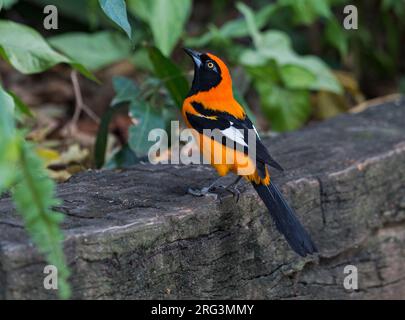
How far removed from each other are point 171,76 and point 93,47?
1.61 metres

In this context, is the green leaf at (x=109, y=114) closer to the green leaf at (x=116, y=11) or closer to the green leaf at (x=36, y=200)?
the green leaf at (x=116, y=11)

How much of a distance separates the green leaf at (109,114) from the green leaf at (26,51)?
554 mm

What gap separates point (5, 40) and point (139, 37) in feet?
7.30

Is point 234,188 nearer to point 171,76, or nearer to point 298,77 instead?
point 171,76

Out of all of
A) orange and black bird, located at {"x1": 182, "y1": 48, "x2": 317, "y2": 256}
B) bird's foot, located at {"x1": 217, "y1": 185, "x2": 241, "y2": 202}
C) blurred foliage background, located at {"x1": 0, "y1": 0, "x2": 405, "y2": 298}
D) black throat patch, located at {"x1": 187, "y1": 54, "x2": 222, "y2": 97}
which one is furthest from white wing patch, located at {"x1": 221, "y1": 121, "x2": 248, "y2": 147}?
blurred foliage background, located at {"x1": 0, "y1": 0, "x2": 405, "y2": 298}

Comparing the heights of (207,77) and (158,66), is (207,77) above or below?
below

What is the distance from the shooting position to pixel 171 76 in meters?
4.70

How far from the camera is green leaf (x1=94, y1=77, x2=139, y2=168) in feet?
15.4

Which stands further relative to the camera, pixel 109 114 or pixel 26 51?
pixel 109 114

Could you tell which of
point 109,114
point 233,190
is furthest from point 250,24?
point 233,190

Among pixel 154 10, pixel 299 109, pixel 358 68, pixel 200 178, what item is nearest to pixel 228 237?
pixel 200 178

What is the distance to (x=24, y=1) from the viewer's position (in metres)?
7.12

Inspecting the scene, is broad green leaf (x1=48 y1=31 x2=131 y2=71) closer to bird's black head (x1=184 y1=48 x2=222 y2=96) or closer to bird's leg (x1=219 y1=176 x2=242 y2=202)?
bird's black head (x1=184 y1=48 x2=222 y2=96)

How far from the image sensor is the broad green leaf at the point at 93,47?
236 inches
